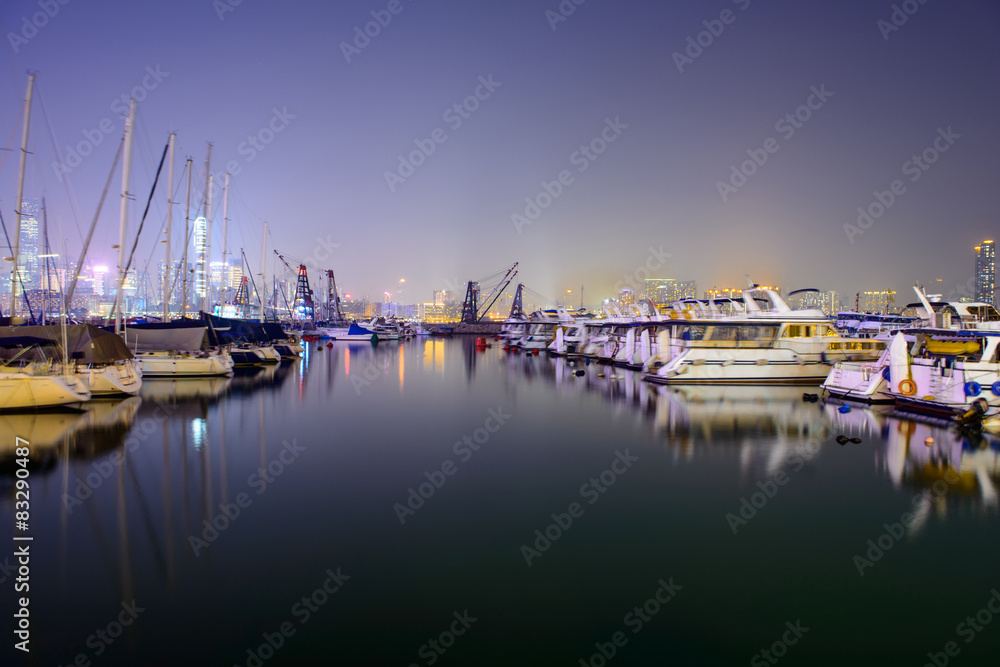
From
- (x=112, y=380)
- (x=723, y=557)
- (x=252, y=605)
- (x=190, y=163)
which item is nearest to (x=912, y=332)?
(x=723, y=557)

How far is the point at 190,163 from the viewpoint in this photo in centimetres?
3484

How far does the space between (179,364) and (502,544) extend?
86.4ft

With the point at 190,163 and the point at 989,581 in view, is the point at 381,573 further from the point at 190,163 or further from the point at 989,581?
the point at 190,163

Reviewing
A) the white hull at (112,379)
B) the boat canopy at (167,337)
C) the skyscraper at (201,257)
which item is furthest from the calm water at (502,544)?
the skyscraper at (201,257)

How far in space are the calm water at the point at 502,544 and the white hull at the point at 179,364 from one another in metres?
11.3

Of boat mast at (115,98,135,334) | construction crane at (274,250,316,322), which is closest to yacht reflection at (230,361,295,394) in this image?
boat mast at (115,98,135,334)

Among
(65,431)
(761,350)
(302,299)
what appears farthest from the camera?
(302,299)

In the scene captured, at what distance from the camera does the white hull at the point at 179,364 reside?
2853 cm

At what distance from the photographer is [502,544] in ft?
28.9

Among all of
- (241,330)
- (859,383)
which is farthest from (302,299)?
(859,383)

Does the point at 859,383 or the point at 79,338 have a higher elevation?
the point at 79,338

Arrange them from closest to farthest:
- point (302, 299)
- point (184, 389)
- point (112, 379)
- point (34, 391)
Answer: point (34, 391) → point (112, 379) → point (184, 389) → point (302, 299)

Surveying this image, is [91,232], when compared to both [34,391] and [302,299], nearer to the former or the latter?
[34,391]

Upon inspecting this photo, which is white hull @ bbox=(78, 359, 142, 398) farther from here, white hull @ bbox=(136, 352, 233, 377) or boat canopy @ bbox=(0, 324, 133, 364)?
white hull @ bbox=(136, 352, 233, 377)
